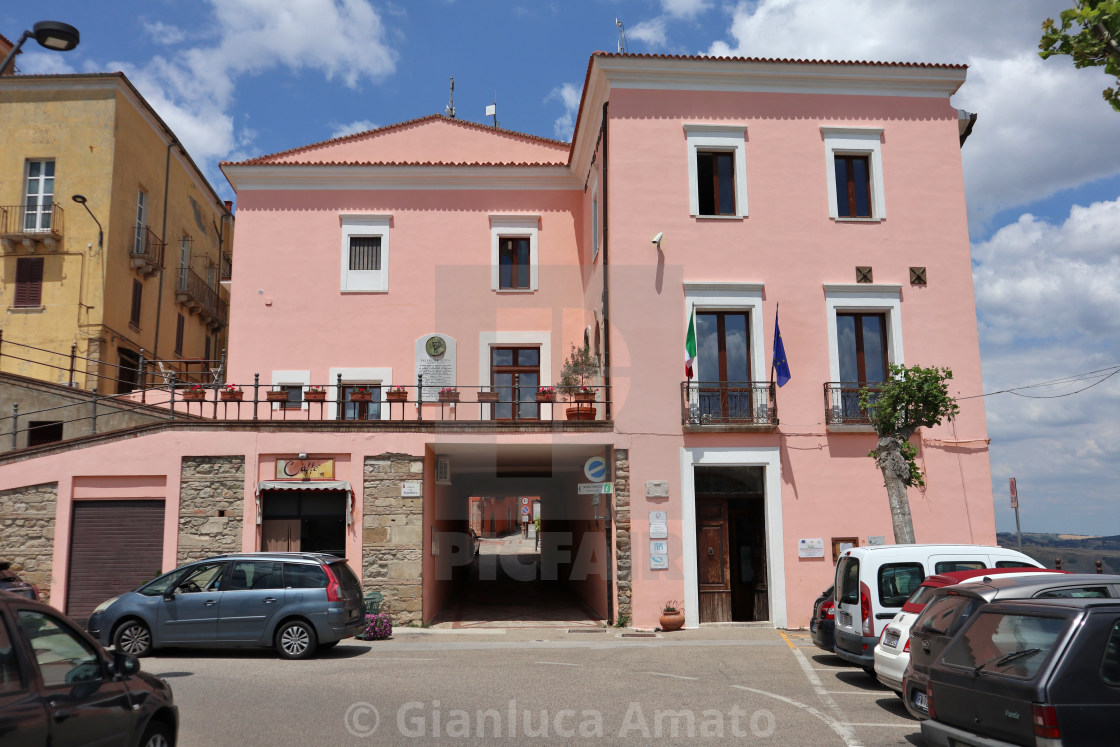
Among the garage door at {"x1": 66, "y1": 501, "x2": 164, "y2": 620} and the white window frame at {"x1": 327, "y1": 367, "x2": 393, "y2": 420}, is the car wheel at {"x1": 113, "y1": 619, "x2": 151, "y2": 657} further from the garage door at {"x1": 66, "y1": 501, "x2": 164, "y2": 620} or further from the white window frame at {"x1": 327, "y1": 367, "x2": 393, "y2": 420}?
the white window frame at {"x1": 327, "y1": 367, "x2": 393, "y2": 420}

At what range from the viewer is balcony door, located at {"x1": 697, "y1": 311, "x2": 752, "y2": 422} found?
18078 millimetres

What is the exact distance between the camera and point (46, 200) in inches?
978

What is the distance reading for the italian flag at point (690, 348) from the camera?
1761 centimetres

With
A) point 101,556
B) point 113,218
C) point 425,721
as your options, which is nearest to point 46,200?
point 113,218

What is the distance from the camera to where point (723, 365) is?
18.4 metres

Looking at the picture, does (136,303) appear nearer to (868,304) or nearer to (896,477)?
Result: (868,304)

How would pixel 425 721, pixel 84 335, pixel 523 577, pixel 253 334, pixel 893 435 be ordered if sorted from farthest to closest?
pixel 523 577
pixel 84 335
pixel 253 334
pixel 893 435
pixel 425 721

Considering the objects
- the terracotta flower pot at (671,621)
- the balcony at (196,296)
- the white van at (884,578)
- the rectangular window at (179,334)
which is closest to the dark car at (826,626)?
the white van at (884,578)

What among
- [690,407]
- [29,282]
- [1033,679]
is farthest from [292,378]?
[1033,679]

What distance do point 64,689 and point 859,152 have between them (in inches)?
727

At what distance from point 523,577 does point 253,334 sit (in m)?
15.5

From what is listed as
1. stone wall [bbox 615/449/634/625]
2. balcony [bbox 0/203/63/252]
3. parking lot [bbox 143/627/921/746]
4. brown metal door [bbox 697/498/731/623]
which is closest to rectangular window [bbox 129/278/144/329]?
balcony [bbox 0/203/63/252]

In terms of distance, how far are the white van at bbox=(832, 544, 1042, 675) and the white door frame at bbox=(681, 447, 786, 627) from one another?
5.62m

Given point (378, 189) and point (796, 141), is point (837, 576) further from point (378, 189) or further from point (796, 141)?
point (378, 189)
